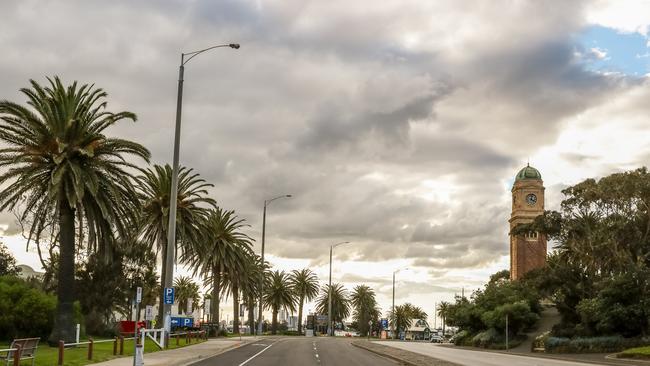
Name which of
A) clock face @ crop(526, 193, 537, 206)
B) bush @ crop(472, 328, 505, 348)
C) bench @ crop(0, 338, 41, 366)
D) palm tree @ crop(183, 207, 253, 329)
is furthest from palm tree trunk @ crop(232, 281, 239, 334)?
clock face @ crop(526, 193, 537, 206)

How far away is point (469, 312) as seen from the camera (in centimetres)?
7212

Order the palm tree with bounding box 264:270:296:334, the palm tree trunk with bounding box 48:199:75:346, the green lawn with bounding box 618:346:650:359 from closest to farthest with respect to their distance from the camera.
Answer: the palm tree trunk with bounding box 48:199:75:346
the green lawn with bounding box 618:346:650:359
the palm tree with bounding box 264:270:296:334

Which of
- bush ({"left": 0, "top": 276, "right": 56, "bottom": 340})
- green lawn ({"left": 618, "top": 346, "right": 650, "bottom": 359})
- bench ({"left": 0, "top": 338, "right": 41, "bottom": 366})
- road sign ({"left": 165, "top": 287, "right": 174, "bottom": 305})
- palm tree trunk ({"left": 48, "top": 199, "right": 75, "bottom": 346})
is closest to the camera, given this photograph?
bench ({"left": 0, "top": 338, "right": 41, "bottom": 366})

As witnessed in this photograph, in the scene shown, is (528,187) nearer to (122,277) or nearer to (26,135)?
(122,277)

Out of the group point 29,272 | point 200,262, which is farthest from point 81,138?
point 29,272

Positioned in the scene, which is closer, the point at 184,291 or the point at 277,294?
the point at 277,294

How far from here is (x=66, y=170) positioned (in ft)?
117

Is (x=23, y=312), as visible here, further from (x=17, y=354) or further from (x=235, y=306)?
(x=235, y=306)

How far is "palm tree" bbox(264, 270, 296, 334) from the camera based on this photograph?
114 meters

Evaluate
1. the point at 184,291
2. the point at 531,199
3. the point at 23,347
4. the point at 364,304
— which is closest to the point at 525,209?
the point at 531,199

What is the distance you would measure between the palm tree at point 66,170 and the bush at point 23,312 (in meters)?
6.76

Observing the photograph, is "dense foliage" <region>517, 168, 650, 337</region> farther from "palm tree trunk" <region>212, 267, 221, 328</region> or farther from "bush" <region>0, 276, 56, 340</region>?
"bush" <region>0, 276, 56, 340</region>

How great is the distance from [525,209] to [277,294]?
49.0 m

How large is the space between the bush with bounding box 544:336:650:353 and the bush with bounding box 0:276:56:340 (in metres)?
35.8
